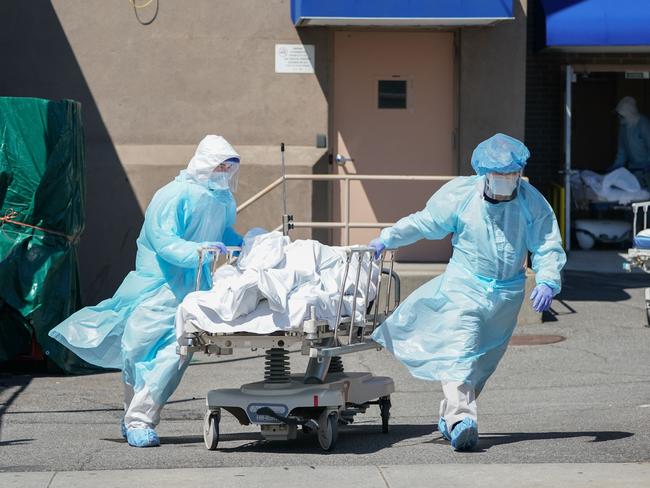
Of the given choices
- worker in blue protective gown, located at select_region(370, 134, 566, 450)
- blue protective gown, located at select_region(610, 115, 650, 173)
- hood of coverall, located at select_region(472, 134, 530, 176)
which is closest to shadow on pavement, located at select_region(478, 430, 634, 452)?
worker in blue protective gown, located at select_region(370, 134, 566, 450)

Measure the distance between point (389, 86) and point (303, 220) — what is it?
71.9 inches

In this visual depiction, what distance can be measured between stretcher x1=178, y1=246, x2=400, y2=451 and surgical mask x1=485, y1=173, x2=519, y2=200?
801 millimetres

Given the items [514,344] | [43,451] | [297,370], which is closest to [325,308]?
[43,451]

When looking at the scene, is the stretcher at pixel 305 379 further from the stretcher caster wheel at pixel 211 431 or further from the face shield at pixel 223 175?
the face shield at pixel 223 175

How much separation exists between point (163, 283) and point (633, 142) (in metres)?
11.9

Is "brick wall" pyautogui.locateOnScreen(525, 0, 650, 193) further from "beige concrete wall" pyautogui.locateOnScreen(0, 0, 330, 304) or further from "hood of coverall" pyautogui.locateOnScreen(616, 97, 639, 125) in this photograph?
"beige concrete wall" pyautogui.locateOnScreen(0, 0, 330, 304)

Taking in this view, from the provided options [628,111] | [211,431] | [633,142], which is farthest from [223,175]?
[628,111]

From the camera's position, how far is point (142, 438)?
775 cm

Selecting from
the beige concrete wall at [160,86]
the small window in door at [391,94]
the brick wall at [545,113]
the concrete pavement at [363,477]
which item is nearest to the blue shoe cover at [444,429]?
the concrete pavement at [363,477]

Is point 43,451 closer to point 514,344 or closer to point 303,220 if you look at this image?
point 514,344

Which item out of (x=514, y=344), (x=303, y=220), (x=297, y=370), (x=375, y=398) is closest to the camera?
(x=375, y=398)

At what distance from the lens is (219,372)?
11.3 metres

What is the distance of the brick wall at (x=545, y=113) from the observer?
17562 millimetres

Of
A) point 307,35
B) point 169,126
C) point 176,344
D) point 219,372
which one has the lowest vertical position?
point 219,372
